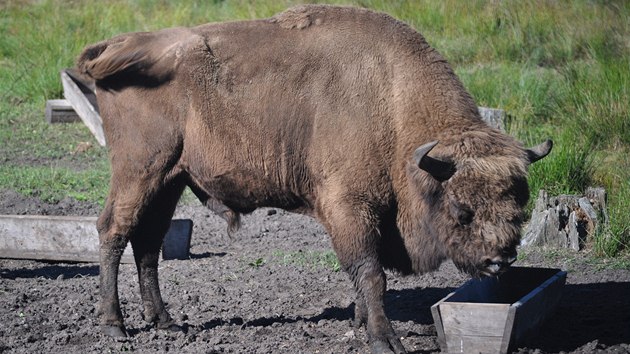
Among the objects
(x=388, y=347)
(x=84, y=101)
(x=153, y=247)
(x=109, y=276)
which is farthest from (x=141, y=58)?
(x=84, y=101)

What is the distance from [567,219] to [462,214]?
10.0 ft

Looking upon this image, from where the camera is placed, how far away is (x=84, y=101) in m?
12.9

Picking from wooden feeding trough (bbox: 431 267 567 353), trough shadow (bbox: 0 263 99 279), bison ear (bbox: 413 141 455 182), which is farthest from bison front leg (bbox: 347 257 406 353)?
trough shadow (bbox: 0 263 99 279)

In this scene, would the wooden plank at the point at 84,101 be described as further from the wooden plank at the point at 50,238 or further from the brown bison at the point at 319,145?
the brown bison at the point at 319,145

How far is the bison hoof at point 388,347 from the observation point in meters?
6.06

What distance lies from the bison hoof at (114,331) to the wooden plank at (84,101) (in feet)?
19.8

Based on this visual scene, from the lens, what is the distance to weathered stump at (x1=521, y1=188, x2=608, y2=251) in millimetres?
8516

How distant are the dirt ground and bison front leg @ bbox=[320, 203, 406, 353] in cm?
26

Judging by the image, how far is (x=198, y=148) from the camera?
6684mm

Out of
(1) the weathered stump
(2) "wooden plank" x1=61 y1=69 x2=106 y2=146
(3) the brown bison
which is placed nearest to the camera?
(3) the brown bison

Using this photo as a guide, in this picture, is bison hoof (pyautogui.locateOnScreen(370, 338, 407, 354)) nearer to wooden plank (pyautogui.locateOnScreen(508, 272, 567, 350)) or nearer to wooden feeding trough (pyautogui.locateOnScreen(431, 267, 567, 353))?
wooden feeding trough (pyautogui.locateOnScreen(431, 267, 567, 353))

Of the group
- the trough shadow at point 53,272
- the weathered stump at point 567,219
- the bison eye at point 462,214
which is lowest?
the trough shadow at point 53,272

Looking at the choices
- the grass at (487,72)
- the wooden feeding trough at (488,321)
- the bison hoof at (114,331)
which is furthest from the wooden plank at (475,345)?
the grass at (487,72)

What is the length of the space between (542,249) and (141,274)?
3.73m
